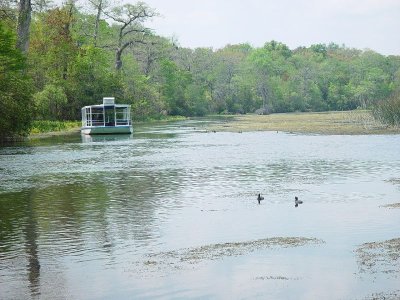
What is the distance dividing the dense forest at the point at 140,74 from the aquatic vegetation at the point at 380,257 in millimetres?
35746

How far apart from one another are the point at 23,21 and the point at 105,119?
13.7 m

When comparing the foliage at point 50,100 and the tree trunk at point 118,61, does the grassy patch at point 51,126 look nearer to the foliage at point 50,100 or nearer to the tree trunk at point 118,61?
the foliage at point 50,100

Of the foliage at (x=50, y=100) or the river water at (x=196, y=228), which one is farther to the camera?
the foliage at (x=50, y=100)

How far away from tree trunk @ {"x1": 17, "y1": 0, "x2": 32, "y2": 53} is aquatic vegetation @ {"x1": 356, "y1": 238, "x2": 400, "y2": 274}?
5267cm

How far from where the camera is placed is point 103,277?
1276 centimetres

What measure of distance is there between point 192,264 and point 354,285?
3239mm

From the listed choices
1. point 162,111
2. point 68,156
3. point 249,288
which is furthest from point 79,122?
point 249,288

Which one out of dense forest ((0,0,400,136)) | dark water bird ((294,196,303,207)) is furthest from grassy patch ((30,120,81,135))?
dark water bird ((294,196,303,207))

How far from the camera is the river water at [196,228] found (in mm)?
12109

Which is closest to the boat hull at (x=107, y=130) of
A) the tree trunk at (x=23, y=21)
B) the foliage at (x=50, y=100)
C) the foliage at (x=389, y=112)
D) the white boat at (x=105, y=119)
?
the white boat at (x=105, y=119)

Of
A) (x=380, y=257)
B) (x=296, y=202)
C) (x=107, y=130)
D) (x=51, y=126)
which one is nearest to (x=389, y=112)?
(x=107, y=130)

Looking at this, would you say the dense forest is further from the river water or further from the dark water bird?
the dark water bird

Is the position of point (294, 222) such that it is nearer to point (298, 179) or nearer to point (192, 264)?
point (192, 264)

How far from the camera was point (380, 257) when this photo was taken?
44.5ft
